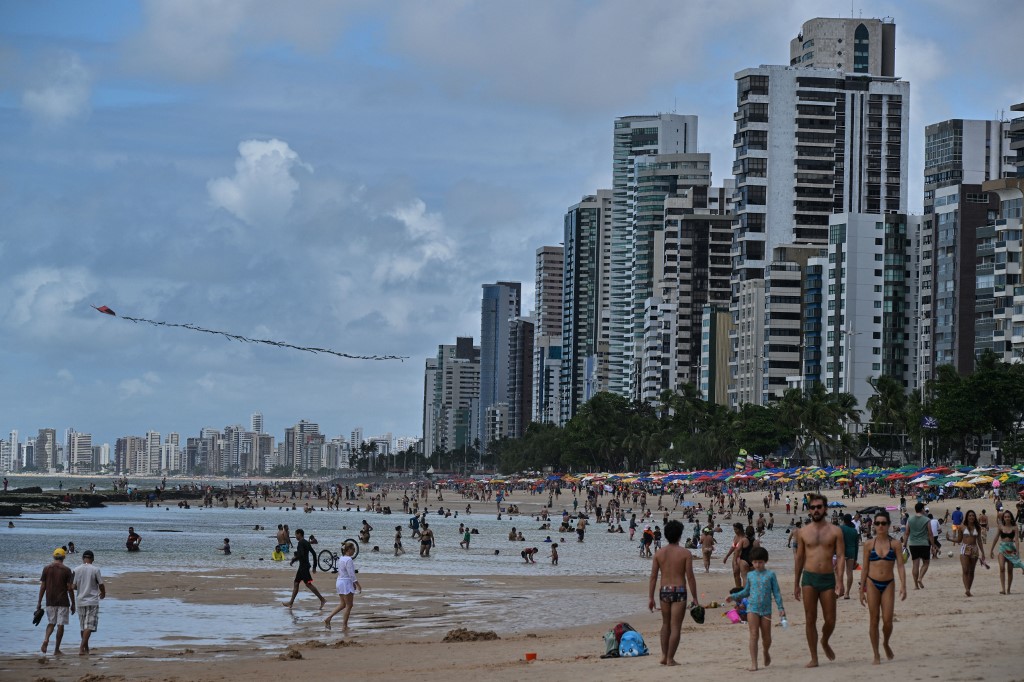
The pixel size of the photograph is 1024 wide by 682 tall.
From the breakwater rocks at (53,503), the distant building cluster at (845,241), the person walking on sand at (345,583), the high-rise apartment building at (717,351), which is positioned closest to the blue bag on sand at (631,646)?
the person walking on sand at (345,583)

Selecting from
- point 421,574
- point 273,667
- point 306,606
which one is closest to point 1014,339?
point 421,574

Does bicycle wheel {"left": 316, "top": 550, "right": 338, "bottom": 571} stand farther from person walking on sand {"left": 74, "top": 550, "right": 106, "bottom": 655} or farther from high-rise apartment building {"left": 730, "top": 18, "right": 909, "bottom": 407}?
high-rise apartment building {"left": 730, "top": 18, "right": 909, "bottom": 407}

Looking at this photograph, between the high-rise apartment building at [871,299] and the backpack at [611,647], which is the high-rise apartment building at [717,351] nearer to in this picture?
the high-rise apartment building at [871,299]

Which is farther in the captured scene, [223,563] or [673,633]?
[223,563]

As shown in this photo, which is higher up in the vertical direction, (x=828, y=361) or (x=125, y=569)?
(x=828, y=361)

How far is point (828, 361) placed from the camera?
147000 mm

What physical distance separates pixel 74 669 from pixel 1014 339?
10400 centimetres

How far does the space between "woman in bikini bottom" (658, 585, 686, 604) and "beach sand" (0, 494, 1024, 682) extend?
0.93 meters

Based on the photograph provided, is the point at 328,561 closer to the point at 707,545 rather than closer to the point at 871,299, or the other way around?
the point at 707,545

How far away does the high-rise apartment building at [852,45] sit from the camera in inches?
7224

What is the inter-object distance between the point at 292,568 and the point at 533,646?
22.0 meters

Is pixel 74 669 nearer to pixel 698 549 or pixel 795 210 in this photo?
pixel 698 549

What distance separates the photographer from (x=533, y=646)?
23875 mm

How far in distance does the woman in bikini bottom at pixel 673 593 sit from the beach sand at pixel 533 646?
3.06ft
